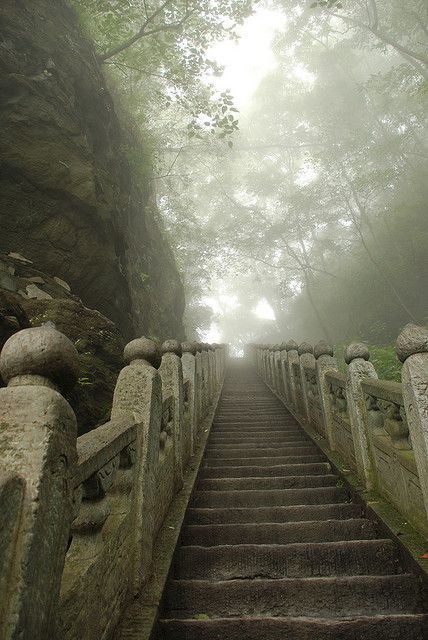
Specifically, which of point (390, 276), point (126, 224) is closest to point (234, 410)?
point (126, 224)

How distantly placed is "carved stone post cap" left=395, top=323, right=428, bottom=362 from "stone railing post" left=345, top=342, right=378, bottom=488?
1.54 m

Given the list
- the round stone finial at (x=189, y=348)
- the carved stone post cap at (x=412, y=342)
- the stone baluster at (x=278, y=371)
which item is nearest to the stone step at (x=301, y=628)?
the carved stone post cap at (x=412, y=342)

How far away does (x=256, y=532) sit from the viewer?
140 inches

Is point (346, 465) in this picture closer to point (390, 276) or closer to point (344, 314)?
point (390, 276)

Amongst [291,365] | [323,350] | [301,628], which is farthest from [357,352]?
[291,365]

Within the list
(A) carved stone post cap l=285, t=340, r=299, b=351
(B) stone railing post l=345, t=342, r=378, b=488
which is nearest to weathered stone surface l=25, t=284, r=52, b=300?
(B) stone railing post l=345, t=342, r=378, b=488

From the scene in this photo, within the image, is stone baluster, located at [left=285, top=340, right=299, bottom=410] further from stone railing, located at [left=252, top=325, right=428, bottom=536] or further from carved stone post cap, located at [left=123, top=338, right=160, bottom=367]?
carved stone post cap, located at [left=123, top=338, right=160, bottom=367]

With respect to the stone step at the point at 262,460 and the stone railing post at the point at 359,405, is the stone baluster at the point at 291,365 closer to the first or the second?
the stone step at the point at 262,460

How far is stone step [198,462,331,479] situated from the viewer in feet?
17.0

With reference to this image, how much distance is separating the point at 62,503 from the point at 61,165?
789cm

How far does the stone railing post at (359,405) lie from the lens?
4215 mm

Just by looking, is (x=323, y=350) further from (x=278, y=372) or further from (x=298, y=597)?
(x=278, y=372)

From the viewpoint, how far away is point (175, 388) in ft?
15.3

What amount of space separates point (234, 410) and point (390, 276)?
44.7 ft
